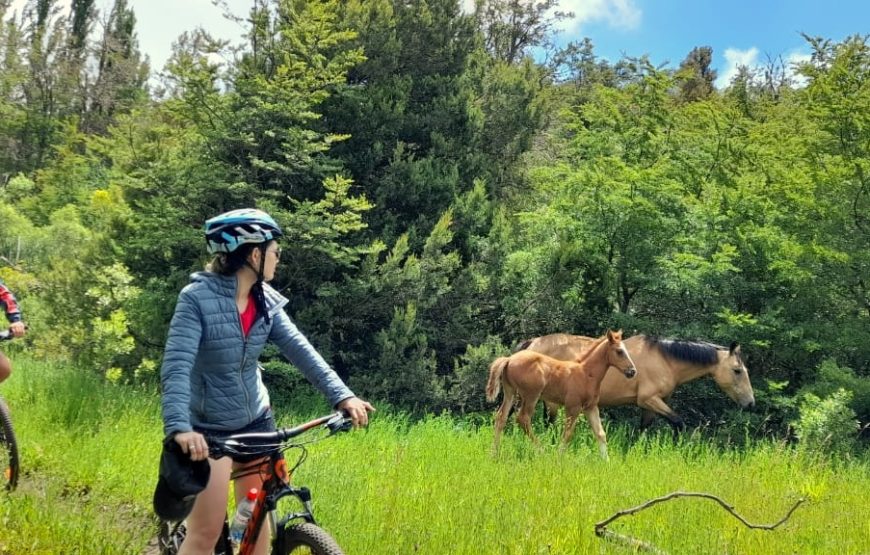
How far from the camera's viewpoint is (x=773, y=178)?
11.9m

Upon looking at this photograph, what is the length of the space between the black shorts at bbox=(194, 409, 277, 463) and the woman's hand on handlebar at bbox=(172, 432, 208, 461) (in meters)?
0.32

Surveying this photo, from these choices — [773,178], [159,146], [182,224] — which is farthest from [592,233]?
[159,146]

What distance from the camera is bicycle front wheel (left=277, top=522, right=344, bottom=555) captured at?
2977 mm

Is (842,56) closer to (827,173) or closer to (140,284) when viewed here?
(827,173)

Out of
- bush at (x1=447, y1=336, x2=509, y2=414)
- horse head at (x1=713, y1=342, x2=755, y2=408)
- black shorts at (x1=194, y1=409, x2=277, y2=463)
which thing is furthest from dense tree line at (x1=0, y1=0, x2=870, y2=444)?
black shorts at (x1=194, y1=409, x2=277, y2=463)

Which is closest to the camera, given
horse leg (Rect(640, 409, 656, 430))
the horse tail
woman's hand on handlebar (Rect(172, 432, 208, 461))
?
woman's hand on handlebar (Rect(172, 432, 208, 461))

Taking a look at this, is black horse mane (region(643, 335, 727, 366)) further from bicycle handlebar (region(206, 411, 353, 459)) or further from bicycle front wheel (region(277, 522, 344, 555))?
bicycle front wheel (region(277, 522, 344, 555))

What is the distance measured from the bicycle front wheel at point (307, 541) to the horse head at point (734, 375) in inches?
334

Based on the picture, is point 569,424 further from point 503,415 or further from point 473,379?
point 473,379

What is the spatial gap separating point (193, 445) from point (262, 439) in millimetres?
414

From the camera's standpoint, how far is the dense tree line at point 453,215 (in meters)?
11.2

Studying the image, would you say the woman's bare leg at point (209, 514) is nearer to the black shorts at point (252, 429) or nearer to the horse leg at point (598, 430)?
the black shorts at point (252, 429)

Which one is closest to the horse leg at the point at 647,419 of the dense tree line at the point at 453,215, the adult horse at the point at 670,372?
the adult horse at the point at 670,372

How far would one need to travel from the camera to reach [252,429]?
11.1 ft
